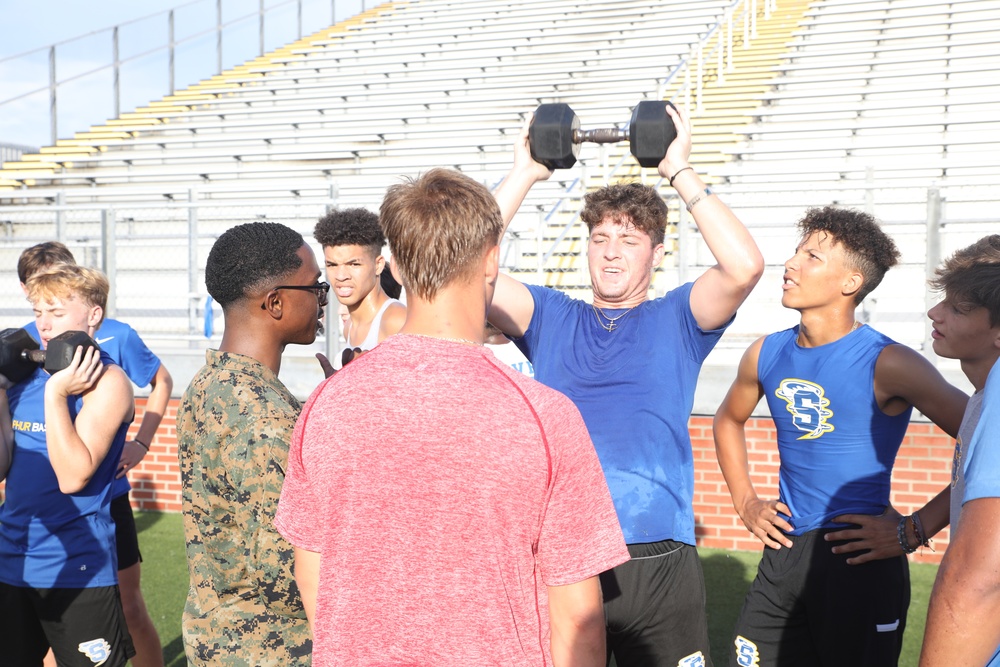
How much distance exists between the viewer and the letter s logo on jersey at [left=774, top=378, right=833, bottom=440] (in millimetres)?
3096

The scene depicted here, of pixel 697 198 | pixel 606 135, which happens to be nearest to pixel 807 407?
pixel 697 198

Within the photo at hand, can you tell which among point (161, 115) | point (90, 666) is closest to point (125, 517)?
point (90, 666)

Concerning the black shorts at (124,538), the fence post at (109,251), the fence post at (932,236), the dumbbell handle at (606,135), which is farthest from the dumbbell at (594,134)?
the fence post at (109,251)

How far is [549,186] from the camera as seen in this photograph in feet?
36.5

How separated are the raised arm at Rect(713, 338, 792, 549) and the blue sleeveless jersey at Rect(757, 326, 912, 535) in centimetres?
6

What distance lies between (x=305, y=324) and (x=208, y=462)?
433mm

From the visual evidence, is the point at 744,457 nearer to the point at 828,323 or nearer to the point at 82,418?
the point at 828,323

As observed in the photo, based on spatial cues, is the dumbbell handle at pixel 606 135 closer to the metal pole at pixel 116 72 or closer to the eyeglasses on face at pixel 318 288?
the eyeglasses on face at pixel 318 288

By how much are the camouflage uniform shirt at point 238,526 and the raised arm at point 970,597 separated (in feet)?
4.43

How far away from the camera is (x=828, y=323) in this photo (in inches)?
126

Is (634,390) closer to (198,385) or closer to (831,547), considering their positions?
(831,547)

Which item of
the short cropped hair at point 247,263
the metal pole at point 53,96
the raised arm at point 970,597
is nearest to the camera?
the raised arm at point 970,597

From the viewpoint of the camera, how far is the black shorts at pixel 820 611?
116 inches

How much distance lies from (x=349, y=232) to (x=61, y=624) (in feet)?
6.77
